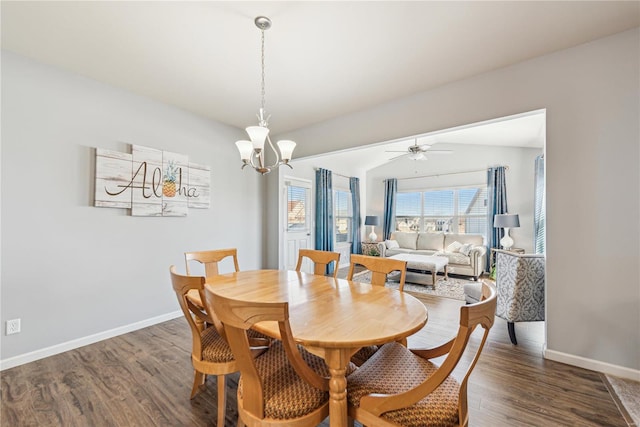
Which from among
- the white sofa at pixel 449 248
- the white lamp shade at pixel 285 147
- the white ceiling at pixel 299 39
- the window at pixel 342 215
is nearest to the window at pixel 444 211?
the white sofa at pixel 449 248

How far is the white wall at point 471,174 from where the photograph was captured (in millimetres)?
5828

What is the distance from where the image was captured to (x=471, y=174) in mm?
6586

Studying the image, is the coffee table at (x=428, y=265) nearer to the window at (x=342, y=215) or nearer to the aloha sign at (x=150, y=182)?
the window at (x=342, y=215)

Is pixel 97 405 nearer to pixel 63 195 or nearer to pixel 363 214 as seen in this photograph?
pixel 63 195

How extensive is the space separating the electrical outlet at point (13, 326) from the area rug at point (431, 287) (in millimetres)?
4387

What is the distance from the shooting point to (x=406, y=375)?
1284 mm

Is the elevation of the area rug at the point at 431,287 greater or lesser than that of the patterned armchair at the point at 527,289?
lesser

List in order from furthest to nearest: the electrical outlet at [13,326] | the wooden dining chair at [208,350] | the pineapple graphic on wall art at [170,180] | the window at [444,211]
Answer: the window at [444,211], the pineapple graphic on wall art at [170,180], the electrical outlet at [13,326], the wooden dining chair at [208,350]

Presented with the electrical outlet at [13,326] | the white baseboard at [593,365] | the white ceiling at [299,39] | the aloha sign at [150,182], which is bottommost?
the white baseboard at [593,365]

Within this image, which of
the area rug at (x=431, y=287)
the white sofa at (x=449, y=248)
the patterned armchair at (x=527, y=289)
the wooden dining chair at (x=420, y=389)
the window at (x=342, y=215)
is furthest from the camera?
the window at (x=342, y=215)

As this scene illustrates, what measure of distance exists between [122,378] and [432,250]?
6.10 meters

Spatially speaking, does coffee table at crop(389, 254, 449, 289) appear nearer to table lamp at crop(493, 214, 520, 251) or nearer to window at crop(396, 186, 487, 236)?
table lamp at crop(493, 214, 520, 251)

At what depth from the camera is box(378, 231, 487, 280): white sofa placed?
18.0 ft

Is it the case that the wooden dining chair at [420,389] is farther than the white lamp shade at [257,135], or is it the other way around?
the white lamp shade at [257,135]
